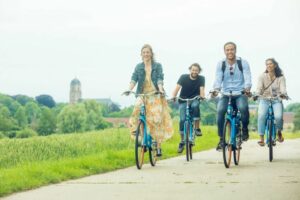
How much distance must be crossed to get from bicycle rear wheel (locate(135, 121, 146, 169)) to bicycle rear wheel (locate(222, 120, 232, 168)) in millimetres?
1303

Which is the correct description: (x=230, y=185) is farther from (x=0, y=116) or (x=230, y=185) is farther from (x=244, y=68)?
(x=0, y=116)

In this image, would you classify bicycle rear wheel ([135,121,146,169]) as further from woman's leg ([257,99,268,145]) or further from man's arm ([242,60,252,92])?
woman's leg ([257,99,268,145])

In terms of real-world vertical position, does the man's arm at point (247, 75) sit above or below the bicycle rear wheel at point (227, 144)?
above

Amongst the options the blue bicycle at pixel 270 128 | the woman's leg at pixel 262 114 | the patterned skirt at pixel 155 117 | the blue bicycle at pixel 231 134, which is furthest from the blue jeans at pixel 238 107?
the patterned skirt at pixel 155 117

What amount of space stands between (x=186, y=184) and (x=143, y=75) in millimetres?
3435

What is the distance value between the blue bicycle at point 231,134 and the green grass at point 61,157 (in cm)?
176

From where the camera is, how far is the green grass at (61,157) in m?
8.41

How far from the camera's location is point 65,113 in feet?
353

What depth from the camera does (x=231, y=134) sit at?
10.3m

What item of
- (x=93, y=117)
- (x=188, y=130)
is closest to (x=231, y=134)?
(x=188, y=130)

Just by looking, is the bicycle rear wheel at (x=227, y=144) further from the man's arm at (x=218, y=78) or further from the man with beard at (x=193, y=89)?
the man with beard at (x=193, y=89)

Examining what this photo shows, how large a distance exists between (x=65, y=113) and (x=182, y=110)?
9642cm

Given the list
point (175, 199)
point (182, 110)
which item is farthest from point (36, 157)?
point (175, 199)

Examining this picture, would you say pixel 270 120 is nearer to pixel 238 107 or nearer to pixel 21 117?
pixel 238 107
